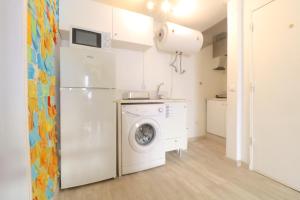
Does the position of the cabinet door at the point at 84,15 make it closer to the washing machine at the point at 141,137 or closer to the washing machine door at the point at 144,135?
the washing machine at the point at 141,137

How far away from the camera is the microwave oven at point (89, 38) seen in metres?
1.69

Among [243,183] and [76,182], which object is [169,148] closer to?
[243,183]

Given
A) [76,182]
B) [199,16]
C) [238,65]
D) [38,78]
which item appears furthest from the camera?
[199,16]

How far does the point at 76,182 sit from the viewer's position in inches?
62.6

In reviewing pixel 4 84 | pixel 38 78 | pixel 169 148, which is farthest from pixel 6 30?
pixel 169 148

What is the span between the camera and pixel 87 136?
1619 mm

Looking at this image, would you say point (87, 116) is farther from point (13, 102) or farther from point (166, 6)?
point (166, 6)

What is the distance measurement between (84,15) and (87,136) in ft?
5.05

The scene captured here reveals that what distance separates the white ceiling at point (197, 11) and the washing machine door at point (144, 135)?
180 cm

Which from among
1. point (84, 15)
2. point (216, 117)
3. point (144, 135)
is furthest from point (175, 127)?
point (84, 15)

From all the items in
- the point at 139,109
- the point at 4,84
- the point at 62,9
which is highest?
the point at 62,9

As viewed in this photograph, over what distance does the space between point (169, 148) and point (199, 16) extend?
234 centimetres

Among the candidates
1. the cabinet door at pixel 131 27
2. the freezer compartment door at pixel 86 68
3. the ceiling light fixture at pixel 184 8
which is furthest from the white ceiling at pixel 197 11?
the freezer compartment door at pixel 86 68

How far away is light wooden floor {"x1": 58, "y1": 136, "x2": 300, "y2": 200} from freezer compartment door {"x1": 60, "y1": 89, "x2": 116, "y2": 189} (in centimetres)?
15
